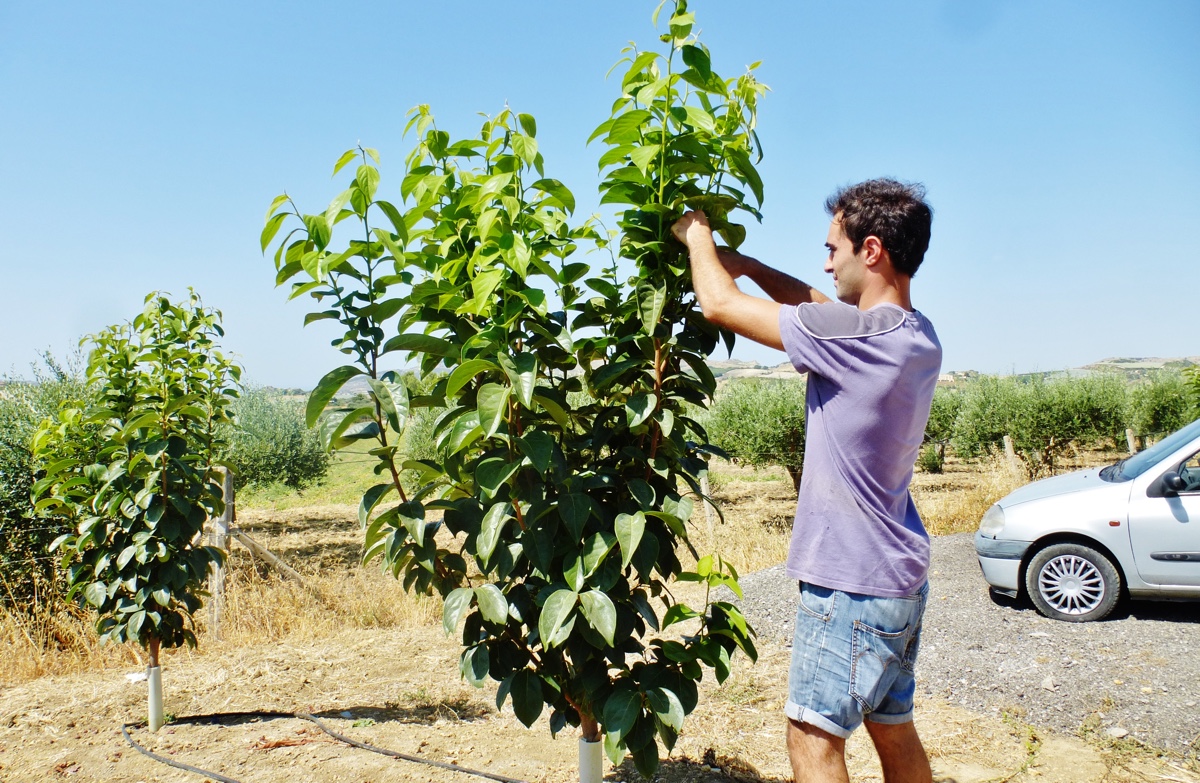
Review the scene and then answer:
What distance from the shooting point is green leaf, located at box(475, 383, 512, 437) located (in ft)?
6.04

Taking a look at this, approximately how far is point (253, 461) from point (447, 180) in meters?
16.4

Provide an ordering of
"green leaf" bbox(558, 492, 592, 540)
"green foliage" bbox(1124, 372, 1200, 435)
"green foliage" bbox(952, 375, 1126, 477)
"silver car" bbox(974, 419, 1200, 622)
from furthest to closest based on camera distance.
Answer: "green foliage" bbox(1124, 372, 1200, 435)
"green foliage" bbox(952, 375, 1126, 477)
"silver car" bbox(974, 419, 1200, 622)
"green leaf" bbox(558, 492, 592, 540)

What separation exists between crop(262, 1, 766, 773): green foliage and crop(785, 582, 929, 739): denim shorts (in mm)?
291

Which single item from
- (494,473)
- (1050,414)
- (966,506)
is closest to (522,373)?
(494,473)

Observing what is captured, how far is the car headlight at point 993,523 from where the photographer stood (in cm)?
629

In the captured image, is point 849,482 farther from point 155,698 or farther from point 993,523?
point 993,523

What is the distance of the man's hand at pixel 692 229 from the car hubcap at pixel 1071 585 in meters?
5.45

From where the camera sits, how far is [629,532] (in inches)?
77.5

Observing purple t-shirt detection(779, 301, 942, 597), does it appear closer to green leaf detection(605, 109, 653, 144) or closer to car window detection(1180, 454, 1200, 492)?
green leaf detection(605, 109, 653, 144)

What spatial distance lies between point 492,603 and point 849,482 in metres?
0.98

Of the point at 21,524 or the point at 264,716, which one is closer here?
the point at 264,716

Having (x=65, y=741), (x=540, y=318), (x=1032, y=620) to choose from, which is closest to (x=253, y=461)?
(x=65, y=741)

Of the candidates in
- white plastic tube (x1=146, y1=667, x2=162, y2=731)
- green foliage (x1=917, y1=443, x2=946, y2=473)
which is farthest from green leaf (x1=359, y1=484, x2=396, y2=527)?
green foliage (x1=917, y1=443, x2=946, y2=473)

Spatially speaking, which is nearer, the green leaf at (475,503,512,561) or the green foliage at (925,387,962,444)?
the green leaf at (475,503,512,561)
